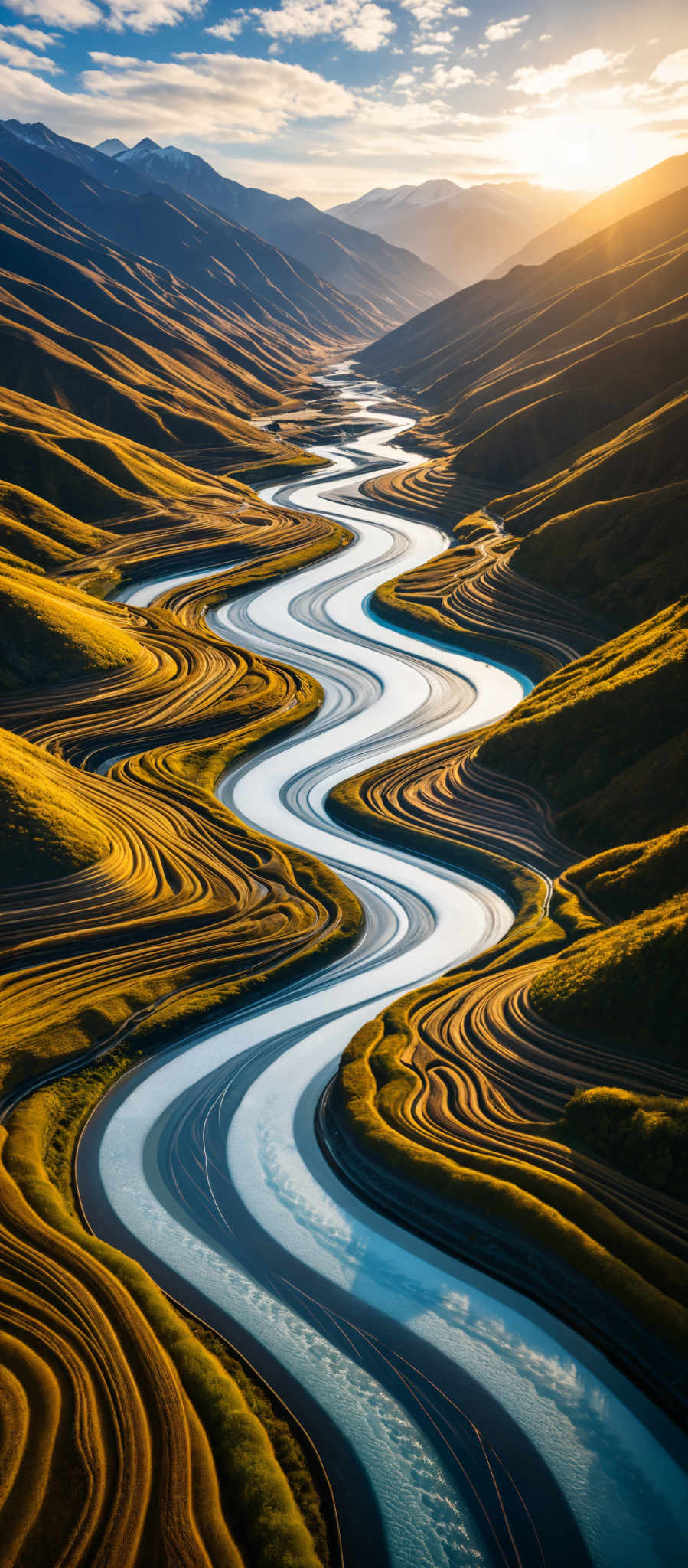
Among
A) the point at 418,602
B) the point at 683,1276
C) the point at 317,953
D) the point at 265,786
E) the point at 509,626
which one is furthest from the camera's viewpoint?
the point at 418,602

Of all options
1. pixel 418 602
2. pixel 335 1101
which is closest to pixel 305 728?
pixel 418 602

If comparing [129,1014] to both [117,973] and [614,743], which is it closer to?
[117,973]

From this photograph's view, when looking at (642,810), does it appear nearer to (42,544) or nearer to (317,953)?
(317,953)

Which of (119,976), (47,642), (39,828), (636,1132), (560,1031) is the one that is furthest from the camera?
(47,642)

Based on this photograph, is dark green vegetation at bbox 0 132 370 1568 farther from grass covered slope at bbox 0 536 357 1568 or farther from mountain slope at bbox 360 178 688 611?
mountain slope at bbox 360 178 688 611

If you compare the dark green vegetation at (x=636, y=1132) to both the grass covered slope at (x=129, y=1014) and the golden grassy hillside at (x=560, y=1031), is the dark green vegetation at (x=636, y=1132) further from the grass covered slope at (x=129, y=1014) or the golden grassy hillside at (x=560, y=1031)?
the grass covered slope at (x=129, y=1014)

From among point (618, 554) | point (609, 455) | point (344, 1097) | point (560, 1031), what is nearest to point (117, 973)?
point (344, 1097)
